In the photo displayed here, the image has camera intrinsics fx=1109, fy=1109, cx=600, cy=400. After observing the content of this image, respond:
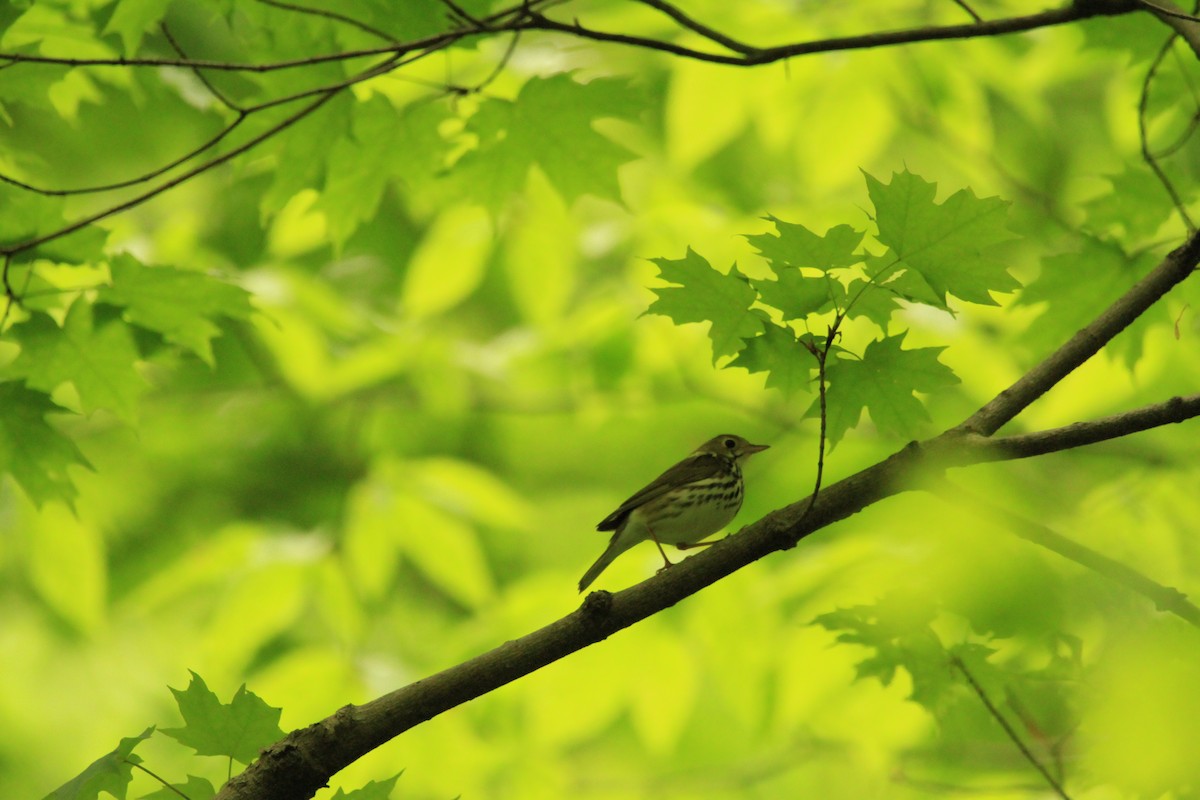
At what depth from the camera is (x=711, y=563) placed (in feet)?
6.12

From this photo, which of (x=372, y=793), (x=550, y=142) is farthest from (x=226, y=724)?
(x=550, y=142)

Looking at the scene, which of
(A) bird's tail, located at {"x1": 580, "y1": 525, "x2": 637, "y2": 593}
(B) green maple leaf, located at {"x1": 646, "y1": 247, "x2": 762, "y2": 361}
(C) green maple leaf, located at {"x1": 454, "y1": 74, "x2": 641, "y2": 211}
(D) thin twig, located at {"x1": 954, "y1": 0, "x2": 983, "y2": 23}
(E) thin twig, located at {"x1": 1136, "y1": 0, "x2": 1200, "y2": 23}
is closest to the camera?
(B) green maple leaf, located at {"x1": 646, "y1": 247, "x2": 762, "y2": 361}

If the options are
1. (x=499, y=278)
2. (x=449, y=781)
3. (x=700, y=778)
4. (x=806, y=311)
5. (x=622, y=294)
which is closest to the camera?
(x=806, y=311)

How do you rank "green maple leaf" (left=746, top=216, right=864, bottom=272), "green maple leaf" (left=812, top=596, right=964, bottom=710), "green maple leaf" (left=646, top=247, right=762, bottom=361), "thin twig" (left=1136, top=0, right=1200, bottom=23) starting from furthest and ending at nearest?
"green maple leaf" (left=812, top=596, right=964, bottom=710) → "thin twig" (left=1136, top=0, right=1200, bottom=23) → "green maple leaf" (left=646, top=247, right=762, bottom=361) → "green maple leaf" (left=746, top=216, right=864, bottom=272)

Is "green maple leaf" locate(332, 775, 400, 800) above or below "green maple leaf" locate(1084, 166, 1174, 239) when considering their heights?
below

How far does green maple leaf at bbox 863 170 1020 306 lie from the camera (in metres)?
1.90

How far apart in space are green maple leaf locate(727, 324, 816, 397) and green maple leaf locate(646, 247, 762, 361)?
0.09 ft

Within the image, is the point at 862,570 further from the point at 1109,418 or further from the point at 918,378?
the point at 1109,418

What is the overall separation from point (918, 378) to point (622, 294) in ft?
8.68

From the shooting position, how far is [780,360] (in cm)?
206

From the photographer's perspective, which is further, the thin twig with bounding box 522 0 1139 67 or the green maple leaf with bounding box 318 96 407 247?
the green maple leaf with bounding box 318 96 407 247

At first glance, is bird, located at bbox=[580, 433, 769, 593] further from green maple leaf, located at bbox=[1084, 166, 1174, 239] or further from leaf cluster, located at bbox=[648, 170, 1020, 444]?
green maple leaf, located at bbox=[1084, 166, 1174, 239]

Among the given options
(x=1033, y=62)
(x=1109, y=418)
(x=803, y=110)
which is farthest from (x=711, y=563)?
(x=1033, y=62)

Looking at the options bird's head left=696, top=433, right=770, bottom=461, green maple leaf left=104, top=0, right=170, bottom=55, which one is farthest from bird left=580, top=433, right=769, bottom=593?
green maple leaf left=104, top=0, right=170, bottom=55
